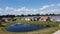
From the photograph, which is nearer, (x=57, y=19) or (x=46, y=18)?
(x=57, y=19)

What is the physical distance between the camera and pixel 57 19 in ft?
297

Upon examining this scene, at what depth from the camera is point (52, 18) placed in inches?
3738

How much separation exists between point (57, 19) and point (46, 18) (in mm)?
10100

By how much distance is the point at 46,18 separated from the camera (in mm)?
97750

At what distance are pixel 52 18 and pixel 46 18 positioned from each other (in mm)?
5090

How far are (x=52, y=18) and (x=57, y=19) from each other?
17.2 ft
